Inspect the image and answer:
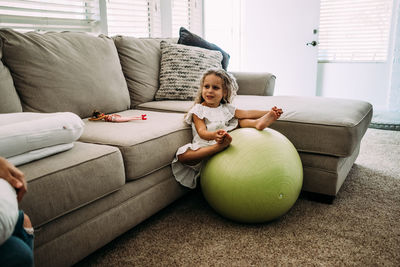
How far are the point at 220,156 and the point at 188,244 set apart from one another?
0.40 metres

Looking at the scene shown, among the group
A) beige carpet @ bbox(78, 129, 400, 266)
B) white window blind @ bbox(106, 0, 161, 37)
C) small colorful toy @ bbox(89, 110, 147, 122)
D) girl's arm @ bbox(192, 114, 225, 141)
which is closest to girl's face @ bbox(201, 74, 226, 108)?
girl's arm @ bbox(192, 114, 225, 141)

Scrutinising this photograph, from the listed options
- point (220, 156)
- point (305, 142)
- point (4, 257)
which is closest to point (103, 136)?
point (220, 156)

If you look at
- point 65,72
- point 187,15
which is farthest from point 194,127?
point 187,15

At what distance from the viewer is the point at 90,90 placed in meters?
1.89

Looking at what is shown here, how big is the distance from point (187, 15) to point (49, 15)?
1.84 meters

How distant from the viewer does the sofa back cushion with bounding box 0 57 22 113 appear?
4.94ft

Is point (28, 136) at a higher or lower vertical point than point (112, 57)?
lower

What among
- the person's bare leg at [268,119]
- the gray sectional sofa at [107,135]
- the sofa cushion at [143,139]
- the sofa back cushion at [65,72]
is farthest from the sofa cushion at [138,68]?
the person's bare leg at [268,119]

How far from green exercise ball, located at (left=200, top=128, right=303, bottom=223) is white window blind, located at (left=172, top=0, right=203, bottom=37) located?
248cm

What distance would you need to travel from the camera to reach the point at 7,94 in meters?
1.54

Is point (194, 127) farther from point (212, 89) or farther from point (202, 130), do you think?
point (212, 89)

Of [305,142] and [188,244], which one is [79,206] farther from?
[305,142]

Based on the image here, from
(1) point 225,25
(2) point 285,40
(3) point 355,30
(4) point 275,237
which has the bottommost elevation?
(4) point 275,237

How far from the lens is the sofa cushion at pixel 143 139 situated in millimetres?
1376
